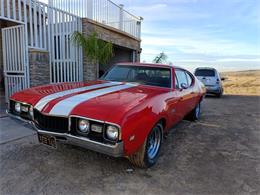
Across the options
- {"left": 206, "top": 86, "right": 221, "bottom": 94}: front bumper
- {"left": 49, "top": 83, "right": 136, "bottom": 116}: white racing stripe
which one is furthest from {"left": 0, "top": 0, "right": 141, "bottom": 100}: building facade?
{"left": 206, "top": 86, "right": 221, "bottom": 94}: front bumper

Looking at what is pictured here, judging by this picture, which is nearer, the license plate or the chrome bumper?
the chrome bumper

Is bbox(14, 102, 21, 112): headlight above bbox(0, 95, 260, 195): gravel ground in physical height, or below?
above

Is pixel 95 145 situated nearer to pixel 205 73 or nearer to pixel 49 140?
pixel 49 140

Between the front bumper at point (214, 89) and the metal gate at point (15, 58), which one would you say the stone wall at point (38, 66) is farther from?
the front bumper at point (214, 89)

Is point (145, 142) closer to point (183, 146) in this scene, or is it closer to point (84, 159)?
point (84, 159)

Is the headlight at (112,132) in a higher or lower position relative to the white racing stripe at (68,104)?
lower

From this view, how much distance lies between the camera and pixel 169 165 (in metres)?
3.25

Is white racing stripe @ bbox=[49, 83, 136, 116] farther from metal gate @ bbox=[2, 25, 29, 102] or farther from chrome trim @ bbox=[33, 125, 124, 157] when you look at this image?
metal gate @ bbox=[2, 25, 29, 102]

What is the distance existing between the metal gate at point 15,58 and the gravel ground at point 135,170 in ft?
10.7

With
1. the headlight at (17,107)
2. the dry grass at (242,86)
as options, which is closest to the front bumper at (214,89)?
the dry grass at (242,86)

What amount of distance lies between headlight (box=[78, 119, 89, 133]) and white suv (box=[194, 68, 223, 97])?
384 inches

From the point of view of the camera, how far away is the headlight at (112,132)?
235cm

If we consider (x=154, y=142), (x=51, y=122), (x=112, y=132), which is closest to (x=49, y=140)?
(x=51, y=122)

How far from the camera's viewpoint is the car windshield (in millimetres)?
4004
